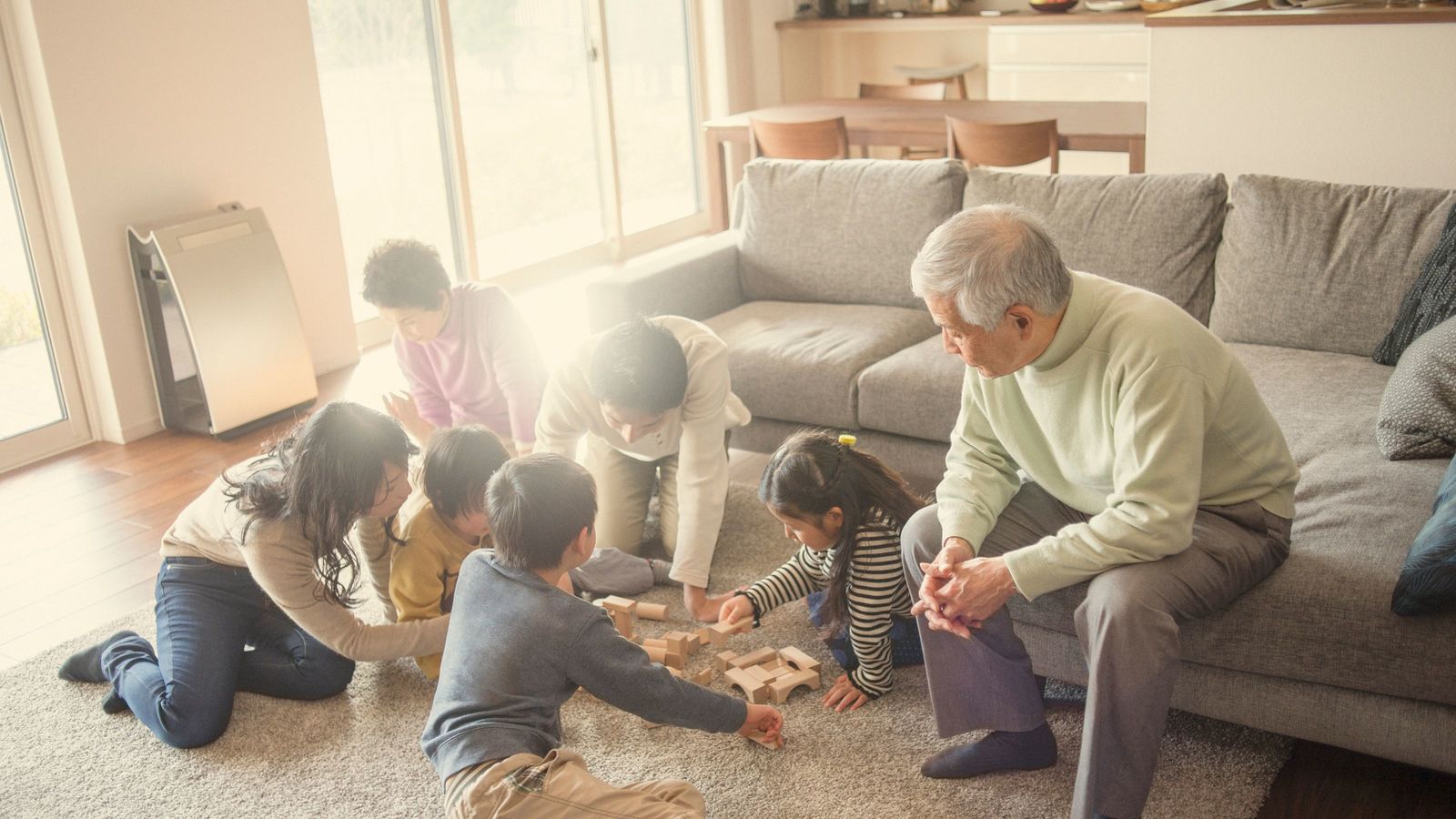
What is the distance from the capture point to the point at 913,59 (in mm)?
7445

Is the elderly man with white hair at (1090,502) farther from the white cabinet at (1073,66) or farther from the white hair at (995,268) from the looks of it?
the white cabinet at (1073,66)

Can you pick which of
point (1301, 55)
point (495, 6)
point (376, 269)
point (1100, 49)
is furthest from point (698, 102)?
point (376, 269)

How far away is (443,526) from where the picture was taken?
2.49m

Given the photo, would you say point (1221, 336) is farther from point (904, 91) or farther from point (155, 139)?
point (904, 91)

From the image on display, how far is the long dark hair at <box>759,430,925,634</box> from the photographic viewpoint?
7.56ft

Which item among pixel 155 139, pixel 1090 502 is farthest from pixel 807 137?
pixel 1090 502

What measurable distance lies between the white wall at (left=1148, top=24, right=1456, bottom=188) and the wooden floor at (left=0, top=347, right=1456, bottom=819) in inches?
72.4

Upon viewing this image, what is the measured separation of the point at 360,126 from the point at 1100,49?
3.65 metres

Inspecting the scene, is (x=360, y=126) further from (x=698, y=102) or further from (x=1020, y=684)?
(x=1020, y=684)

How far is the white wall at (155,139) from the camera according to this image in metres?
3.81

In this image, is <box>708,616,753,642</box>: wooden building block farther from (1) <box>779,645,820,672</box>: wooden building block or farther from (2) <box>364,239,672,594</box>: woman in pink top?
(2) <box>364,239,672,594</box>: woman in pink top

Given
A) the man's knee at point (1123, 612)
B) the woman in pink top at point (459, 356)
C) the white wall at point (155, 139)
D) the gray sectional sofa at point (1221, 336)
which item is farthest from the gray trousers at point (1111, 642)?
the white wall at point (155, 139)

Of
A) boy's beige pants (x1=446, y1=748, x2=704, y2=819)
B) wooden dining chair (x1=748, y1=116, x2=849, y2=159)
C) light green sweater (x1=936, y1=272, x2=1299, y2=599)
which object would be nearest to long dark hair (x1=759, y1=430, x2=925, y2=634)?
light green sweater (x1=936, y1=272, x2=1299, y2=599)

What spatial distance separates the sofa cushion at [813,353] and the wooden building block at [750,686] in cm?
97
